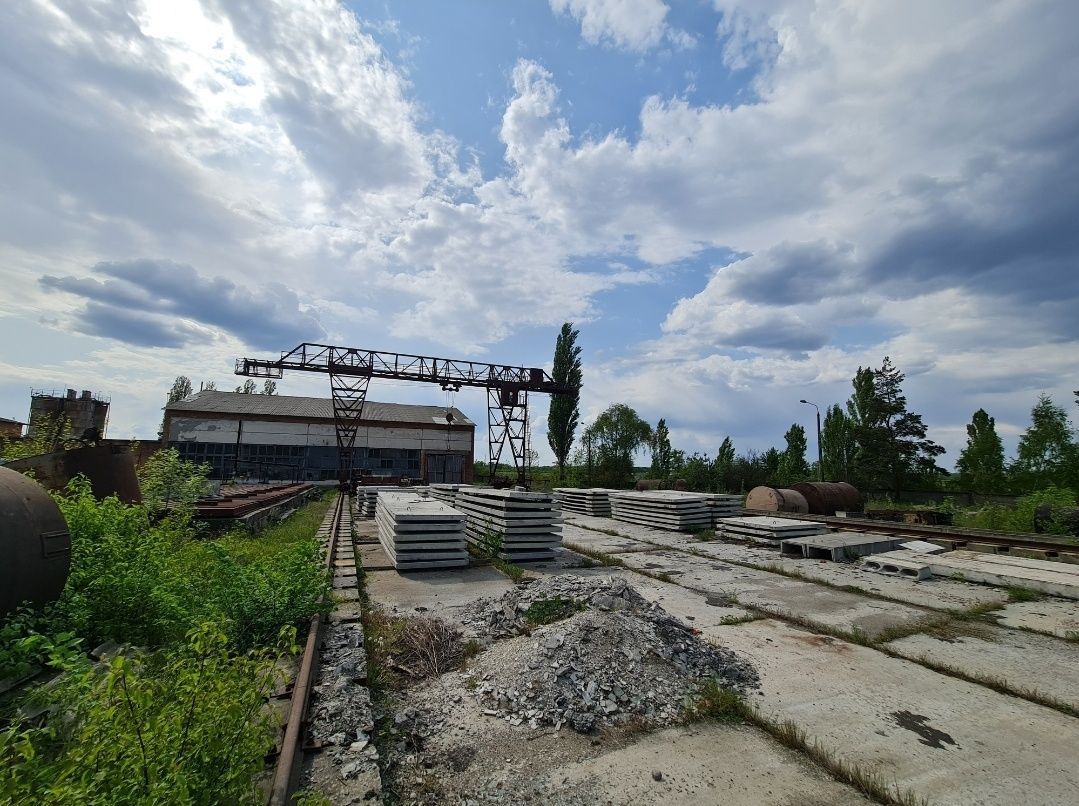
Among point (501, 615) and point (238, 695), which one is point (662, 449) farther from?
point (238, 695)

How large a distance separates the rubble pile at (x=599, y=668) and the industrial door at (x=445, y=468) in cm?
3472

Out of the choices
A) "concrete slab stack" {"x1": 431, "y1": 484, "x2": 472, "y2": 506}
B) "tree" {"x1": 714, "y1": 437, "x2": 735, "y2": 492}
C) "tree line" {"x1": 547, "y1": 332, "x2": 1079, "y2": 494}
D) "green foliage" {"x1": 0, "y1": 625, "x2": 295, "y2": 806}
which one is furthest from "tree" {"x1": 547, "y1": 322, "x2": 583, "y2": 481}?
"green foliage" {"x1": 0, "y1": 625, "x2": 295, "y2": 806}

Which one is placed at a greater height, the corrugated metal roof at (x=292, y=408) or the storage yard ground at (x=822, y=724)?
the corrugated metal roof at (x=292, y=408)

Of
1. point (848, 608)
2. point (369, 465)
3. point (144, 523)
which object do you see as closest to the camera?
point (144, 523)

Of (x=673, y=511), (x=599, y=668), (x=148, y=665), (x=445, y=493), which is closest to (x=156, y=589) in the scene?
(x=148, y=665)

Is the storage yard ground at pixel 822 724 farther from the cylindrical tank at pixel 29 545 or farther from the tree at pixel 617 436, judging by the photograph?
the tree at pixel 617 436

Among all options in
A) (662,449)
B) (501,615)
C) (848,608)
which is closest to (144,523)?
(501,615)

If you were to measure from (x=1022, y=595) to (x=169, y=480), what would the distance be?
1543 centimetres

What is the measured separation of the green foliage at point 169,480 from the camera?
993cm

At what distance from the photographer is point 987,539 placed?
1098 centimetres

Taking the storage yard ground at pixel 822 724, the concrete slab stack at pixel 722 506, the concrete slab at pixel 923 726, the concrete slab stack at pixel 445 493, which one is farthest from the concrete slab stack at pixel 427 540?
the concrete slab stack at pixel 722 506

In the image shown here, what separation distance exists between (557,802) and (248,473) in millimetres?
37896

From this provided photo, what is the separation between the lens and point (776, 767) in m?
3.09

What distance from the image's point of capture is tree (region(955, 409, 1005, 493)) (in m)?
31.4
